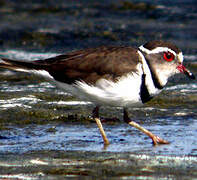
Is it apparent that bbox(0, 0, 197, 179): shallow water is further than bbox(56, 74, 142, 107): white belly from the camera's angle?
No

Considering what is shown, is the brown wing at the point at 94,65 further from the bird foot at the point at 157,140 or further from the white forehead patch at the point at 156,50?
the bird foot at the point at 157,140

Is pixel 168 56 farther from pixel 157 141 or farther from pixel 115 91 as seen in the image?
pixel 157 141

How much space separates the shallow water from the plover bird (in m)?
0.51

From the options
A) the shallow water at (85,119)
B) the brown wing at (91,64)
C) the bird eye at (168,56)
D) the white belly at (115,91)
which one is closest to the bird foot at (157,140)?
the shallow water at (85,119)

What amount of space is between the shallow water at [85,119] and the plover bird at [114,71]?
0.51m

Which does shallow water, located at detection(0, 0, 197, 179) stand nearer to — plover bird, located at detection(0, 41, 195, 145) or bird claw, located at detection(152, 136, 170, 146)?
bird claw, located at detection(152, 136, 170, 146)

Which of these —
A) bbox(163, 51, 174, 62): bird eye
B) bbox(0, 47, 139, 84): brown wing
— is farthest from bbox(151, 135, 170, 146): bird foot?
bbox(163, 51, 174, 62): bird eye

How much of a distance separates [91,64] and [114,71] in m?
0.32

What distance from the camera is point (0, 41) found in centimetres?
1502

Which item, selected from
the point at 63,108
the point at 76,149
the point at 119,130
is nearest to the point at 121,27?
the point at 63,108

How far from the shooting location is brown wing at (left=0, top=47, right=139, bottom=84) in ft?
23.7

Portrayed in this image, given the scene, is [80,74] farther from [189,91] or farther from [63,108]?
[189,91]

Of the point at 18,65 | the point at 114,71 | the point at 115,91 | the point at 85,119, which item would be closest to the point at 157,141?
the point at 115,91

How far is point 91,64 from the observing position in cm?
731
